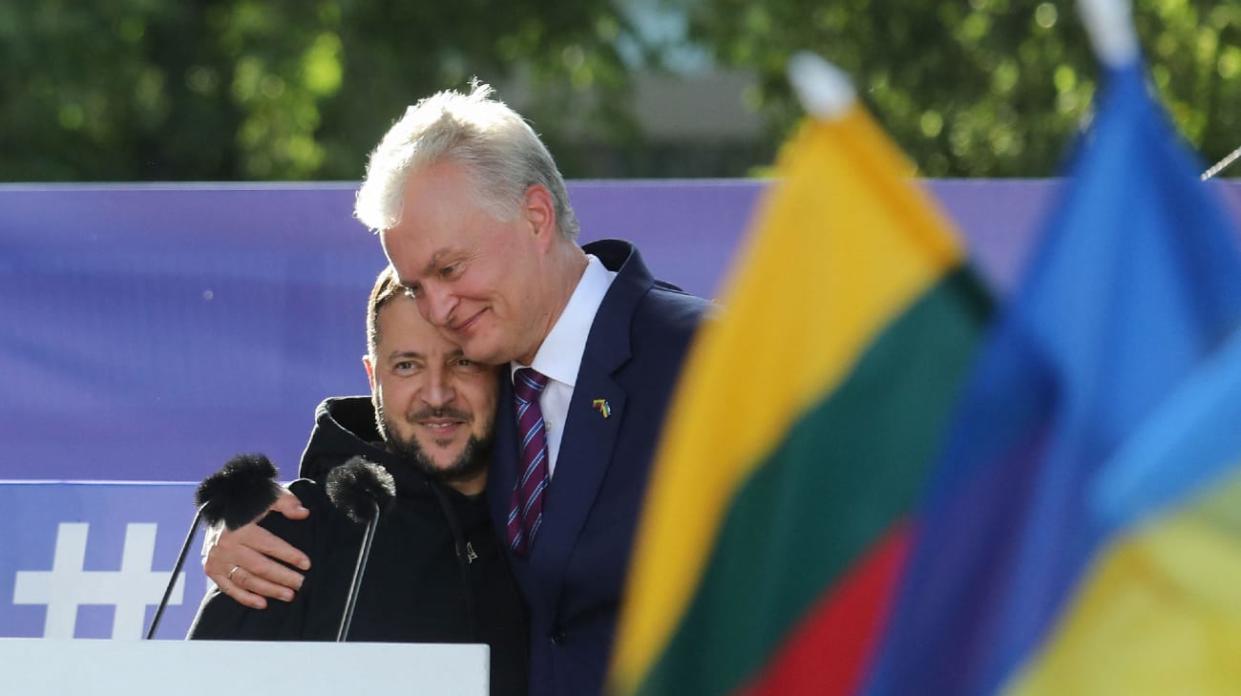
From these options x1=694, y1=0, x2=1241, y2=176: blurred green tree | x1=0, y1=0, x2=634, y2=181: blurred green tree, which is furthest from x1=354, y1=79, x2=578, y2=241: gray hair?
x1=0, y1=0, x2=634, y2=181: blurred green tree

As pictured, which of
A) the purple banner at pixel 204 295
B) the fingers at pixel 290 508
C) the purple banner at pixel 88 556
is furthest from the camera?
the purple banner at pixel 204 295

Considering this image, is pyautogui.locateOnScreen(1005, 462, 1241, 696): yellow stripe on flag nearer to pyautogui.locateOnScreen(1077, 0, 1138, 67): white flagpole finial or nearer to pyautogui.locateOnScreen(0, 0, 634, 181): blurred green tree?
pyautogui.locateOnScreen(1077, 0, 1138, 67): white flagpole finial

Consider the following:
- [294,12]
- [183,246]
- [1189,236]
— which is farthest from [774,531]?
[294,12]

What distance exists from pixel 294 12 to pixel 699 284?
7135 mm

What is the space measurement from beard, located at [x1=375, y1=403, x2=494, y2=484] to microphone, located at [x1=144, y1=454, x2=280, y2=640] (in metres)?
0.20

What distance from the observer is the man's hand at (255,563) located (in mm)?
2781

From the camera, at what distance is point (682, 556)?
1.42m

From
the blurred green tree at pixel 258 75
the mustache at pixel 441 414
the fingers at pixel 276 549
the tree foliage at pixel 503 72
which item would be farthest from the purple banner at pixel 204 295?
the blurred green tree at pixel 258 75

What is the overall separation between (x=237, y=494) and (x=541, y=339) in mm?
523

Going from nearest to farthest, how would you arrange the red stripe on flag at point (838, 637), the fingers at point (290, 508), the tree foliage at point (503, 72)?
the red stripe on flag at point (838, 637), the fingers at point (290, 508), the tree foliage at point (503, 72)

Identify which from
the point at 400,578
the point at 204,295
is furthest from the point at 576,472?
the point at 204,295

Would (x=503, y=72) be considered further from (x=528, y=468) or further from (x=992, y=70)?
(x=528, y=468)

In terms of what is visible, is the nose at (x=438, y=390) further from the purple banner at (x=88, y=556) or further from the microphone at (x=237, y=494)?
the purple banner at (x=88, y=556)

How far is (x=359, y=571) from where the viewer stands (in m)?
2.86
